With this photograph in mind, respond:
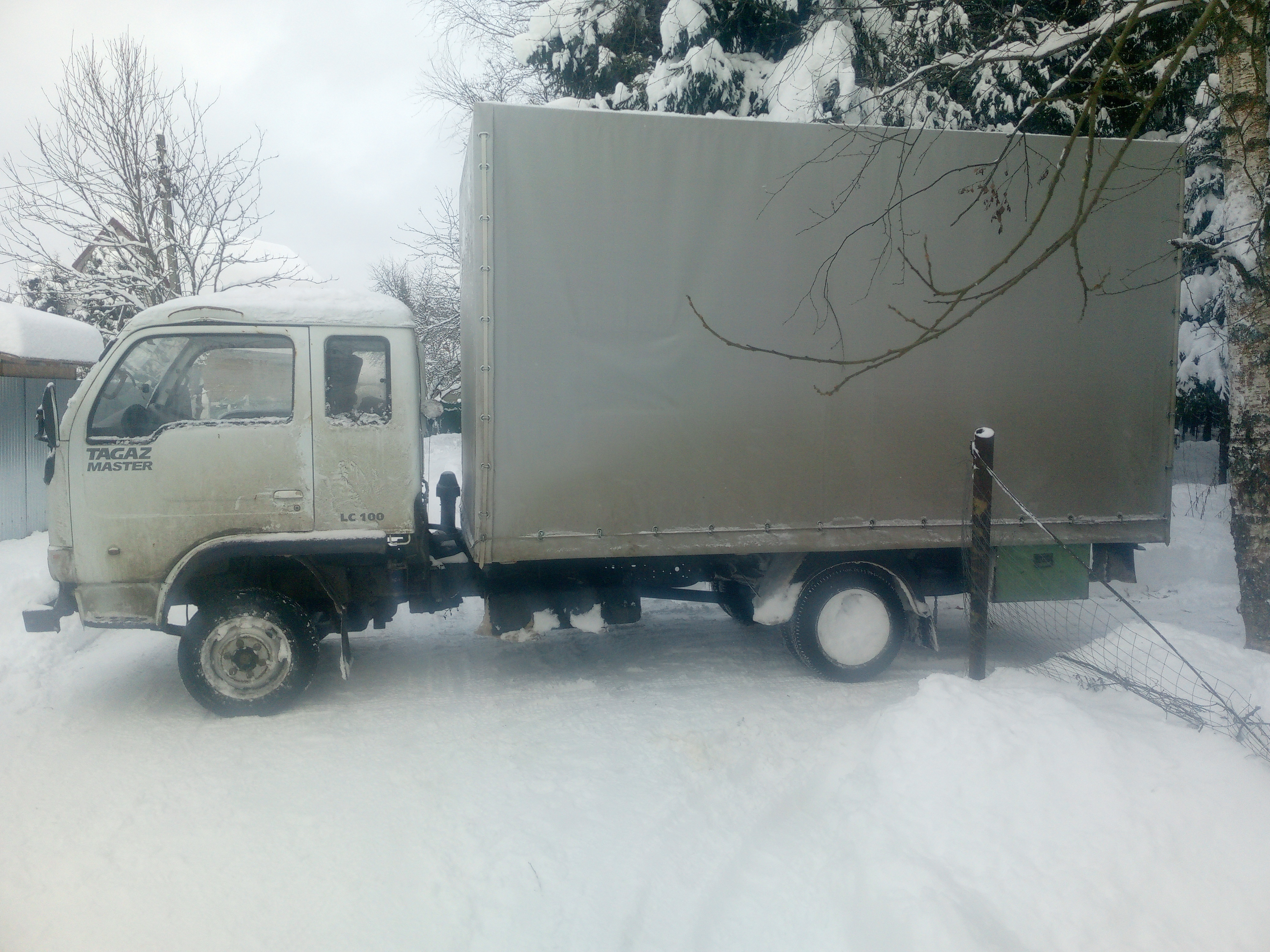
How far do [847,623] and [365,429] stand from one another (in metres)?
3.42

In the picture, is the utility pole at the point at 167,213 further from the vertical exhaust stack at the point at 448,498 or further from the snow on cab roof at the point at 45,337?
the vertical exhaust stack at the point at 448,498

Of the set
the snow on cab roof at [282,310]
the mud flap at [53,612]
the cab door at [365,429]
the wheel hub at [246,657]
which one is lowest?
the wheel hub at [246,657]

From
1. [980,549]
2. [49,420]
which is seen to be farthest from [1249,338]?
[49,420]

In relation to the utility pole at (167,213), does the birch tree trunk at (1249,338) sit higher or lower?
lower

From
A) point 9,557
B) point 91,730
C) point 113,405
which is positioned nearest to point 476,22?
point 9,557

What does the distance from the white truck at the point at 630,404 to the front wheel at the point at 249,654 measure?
0.05 ft

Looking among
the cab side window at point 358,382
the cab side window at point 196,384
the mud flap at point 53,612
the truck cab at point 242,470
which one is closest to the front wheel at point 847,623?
the truck cab at point 242,470

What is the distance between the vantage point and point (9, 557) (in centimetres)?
880

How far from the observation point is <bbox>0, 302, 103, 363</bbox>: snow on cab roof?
1009cm

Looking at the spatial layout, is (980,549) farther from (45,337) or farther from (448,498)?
(45,337)

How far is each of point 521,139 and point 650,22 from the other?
27.4 ft

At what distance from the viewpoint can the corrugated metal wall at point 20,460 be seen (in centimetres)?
1005

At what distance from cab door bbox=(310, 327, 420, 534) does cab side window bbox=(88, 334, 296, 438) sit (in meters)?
0.23

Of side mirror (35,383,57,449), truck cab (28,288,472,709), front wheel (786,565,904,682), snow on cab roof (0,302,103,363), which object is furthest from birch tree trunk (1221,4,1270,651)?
snow on cab roof (0,302,103,363)
